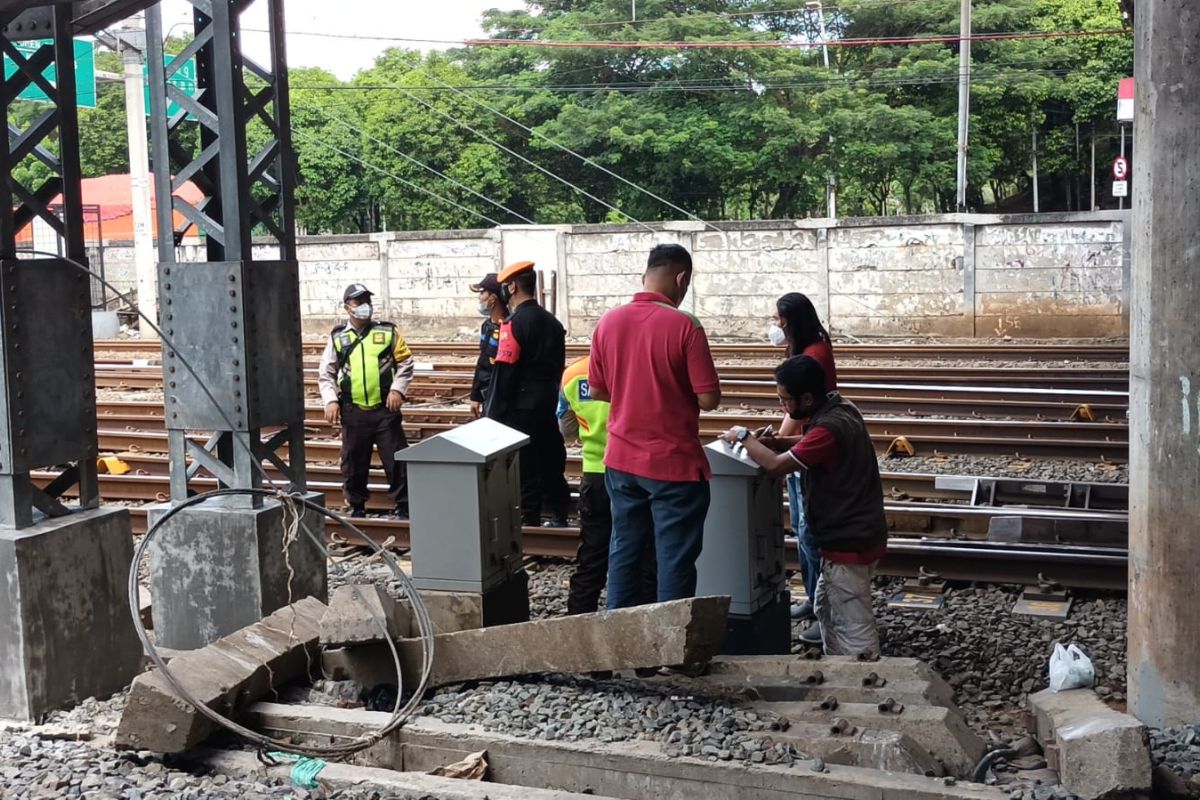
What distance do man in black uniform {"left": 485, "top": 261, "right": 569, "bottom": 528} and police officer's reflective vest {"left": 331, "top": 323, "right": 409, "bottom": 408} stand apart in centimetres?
91

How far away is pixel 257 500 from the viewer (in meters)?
6.85

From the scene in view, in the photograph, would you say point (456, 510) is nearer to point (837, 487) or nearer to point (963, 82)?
point (837, 487)

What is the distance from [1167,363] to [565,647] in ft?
9.05

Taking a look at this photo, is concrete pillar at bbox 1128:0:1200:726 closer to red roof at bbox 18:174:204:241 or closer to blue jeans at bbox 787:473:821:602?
blue jeans at bbox 787:473:821:602

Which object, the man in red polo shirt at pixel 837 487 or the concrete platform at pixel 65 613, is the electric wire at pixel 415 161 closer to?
the concrete platform at pixel 65 613

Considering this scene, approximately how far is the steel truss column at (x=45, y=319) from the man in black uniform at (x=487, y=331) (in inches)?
149

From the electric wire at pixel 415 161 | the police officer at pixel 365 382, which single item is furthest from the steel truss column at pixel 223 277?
the electric wire at pixel 415 161

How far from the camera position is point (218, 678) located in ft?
17.5

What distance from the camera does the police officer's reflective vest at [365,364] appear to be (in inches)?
392

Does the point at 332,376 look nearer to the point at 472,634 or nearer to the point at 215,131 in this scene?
the point at 215,131

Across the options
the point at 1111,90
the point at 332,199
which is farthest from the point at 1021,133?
the point at 332,199

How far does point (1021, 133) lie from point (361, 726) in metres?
40.8

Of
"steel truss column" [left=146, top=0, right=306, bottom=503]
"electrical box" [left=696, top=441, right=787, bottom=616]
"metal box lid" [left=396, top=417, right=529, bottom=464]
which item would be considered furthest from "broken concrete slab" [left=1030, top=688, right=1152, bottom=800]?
"steel truss column" [left=146, top=0, right=306, bottom=503]

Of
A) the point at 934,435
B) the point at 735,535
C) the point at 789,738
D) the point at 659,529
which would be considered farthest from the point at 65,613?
the point at 934,435
